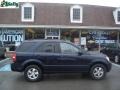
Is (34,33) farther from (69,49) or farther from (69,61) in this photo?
(69,61)

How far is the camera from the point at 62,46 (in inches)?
515

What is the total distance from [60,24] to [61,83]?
1891cm

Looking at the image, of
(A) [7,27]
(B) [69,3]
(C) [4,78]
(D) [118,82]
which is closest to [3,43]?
(A) [7,27]

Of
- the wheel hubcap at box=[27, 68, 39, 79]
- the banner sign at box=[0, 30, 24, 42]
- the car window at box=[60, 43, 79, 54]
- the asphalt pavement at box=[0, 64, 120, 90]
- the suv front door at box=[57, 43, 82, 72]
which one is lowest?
the asphalt pavement at box=[0, 64, 120, 90]

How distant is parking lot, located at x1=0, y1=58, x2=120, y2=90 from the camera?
11438 millimetres

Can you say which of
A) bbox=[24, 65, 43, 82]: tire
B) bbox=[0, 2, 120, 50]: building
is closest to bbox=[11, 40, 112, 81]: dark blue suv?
bbox=[24, 65, 43, 82]: tire

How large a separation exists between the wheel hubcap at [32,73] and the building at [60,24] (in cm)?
1768

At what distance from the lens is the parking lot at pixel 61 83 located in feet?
37.5

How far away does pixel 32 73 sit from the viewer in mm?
12828

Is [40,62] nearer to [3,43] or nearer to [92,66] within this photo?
[92,66]

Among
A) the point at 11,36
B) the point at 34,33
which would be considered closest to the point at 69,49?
the point at 34,33

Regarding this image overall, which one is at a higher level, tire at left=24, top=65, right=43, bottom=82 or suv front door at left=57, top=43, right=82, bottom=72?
suv front door at left=57, top=43, right=82, bottom=72

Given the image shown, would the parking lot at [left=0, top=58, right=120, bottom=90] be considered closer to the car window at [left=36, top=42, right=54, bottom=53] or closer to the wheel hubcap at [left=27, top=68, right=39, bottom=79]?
the wheel hubcap at [left=27, top=68, right=39, bottom=79]

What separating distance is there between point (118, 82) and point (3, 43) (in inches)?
790
